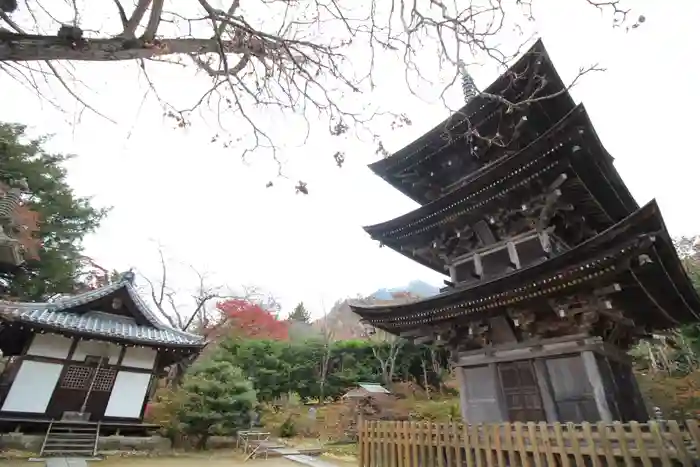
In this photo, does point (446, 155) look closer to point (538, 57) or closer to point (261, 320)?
point (538, 57)

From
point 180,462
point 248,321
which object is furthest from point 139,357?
point 248,321

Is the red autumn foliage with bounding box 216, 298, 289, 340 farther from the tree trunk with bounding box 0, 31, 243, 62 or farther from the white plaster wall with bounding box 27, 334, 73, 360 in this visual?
the tree trunk with bounding box 0, 31, 243, 62

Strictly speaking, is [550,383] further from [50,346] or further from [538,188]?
[50,346]

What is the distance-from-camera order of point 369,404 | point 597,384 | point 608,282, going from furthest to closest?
point 369,404, point 597,384, point 608,282

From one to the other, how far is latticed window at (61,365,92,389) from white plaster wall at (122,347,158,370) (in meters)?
1.18

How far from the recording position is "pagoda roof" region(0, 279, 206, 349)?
12.1 m

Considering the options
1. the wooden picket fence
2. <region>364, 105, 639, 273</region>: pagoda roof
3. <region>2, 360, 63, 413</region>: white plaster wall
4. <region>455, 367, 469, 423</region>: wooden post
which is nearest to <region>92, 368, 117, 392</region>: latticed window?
<region>2, 360, 63, 413</region>: white plaster wall

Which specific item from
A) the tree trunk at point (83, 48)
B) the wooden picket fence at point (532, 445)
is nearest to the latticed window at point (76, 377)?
the wooden picket fence at point (532, 445)

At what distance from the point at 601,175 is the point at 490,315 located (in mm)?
3781

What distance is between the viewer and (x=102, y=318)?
1461cm

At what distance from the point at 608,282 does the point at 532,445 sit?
2835 mm

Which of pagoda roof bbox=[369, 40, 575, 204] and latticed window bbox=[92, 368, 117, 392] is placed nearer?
pagoda roof bbox=[369, 40, 575, 204]

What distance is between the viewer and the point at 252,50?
4152mm

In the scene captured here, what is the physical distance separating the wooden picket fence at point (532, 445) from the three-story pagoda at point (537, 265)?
134 centimetres
